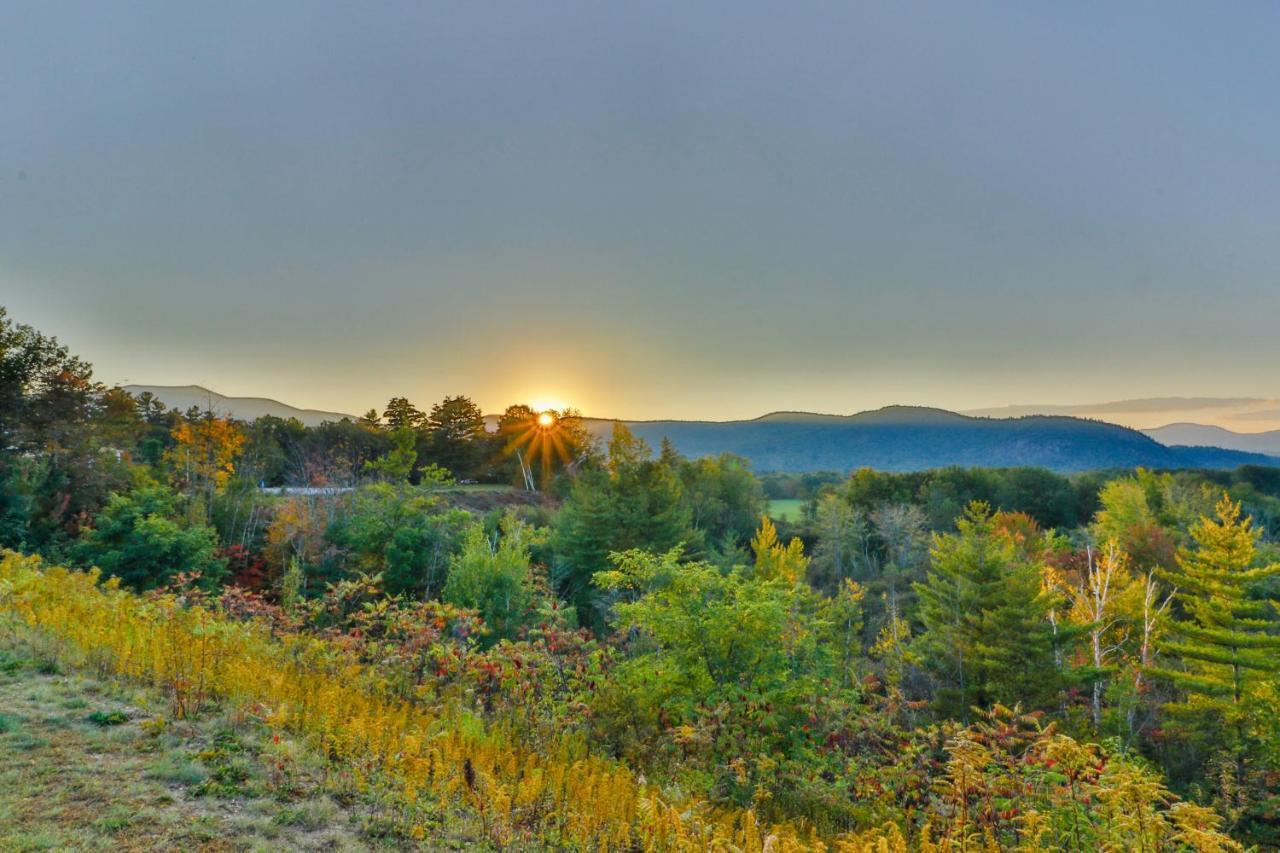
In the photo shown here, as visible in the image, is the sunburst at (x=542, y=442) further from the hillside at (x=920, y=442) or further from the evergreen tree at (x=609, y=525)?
the hillside at (x=920, y=442)

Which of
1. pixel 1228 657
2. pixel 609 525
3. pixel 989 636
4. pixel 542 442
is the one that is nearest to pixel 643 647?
pixel 989 636

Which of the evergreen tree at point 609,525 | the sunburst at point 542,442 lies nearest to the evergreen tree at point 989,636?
the evergreen tree at point 609,525

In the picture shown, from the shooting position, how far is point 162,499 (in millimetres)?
17750

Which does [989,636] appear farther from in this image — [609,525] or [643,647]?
[609,525]

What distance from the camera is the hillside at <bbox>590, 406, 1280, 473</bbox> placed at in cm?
13762

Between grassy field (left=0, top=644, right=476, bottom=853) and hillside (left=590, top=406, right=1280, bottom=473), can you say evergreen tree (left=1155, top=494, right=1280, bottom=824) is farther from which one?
hillside (left=590, top=406, right=1280, bottom=473)

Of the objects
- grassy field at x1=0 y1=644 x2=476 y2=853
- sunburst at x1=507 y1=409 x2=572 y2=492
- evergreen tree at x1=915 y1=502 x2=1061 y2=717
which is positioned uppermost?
sunburst at x1=507 y1=409 x2=572 y2=492

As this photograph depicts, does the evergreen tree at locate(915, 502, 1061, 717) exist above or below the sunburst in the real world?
below

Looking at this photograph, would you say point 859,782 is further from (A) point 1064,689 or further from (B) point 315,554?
(B) point 315,554

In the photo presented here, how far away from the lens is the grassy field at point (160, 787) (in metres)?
Result: 3.38

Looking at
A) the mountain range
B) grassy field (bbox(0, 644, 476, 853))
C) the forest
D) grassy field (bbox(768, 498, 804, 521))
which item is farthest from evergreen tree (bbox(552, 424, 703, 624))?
the mountain range

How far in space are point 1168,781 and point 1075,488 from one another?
4518 cm

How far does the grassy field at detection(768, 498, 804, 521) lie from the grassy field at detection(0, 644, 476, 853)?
4657 centimetres

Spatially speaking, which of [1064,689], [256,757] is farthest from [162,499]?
[1064,689]
